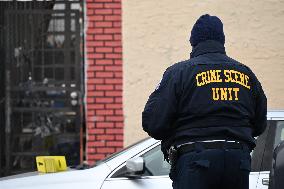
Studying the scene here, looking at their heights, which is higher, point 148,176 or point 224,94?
point 224,94

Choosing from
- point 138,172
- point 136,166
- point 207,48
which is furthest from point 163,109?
point 138,172

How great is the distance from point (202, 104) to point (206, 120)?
0.10 meters

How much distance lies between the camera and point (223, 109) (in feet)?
13.8

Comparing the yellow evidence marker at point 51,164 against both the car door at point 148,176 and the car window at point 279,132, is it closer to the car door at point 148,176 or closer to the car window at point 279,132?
the car door at point 148,176

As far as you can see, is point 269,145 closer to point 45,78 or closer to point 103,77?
point 103,77

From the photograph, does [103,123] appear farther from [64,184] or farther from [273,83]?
[64,184]

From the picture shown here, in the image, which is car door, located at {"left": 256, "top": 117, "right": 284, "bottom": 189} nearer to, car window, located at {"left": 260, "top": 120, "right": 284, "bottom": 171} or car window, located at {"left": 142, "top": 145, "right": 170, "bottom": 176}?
car window, located at {"left": 260, "top": 120, "right": 284, "bottom": 171}

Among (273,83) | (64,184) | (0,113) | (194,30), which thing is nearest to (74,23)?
(0,113)

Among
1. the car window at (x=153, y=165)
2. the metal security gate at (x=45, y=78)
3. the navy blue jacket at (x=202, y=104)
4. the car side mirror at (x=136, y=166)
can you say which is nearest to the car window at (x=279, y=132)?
the car window at (x=153, y=165)

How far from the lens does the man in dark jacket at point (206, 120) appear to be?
411 centimetres

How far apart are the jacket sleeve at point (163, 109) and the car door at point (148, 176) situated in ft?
4.67

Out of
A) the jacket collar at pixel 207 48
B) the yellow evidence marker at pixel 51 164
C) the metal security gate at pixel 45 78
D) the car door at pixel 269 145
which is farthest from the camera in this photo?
the metal security gate at pixel 45 78

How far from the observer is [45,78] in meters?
9.75

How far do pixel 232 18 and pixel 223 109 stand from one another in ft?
18.0
